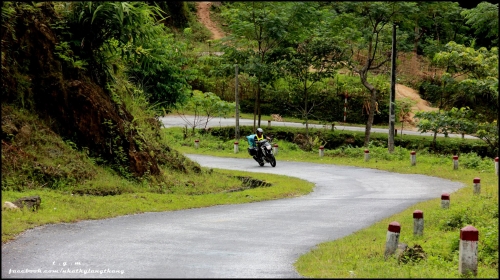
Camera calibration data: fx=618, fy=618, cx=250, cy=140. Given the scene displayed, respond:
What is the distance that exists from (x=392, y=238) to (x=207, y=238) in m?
3.42

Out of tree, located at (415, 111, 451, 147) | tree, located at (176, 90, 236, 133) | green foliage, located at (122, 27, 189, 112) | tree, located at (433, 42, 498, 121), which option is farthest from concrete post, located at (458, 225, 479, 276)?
tree, located at (176, 90, 236, 133)

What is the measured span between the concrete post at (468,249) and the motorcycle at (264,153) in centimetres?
1899

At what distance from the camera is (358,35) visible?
3300 centimetres

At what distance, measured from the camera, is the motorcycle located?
26.8m

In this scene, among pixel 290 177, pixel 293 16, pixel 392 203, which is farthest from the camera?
pixel 293 16

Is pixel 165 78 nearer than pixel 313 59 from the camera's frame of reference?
Yes

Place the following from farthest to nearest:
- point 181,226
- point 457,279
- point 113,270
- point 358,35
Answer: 1. point 358,35
2. point 181,226
3. point 113,270
4. point 457,279

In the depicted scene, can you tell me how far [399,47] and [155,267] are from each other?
28036 millimetres

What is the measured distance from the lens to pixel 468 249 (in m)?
7.78

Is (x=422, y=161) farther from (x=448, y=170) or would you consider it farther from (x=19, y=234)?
(x=19, y=234)

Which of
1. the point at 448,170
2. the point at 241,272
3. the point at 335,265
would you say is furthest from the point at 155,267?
the point at 448,170

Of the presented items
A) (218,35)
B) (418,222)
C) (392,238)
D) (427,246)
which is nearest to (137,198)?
(418,222)

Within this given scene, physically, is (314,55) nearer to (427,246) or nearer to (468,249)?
(427,246)

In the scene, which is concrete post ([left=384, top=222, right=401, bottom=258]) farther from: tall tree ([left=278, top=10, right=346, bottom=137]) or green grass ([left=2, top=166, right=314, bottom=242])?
tall tree ([left=278, top=10, right=346, bottom=137])
